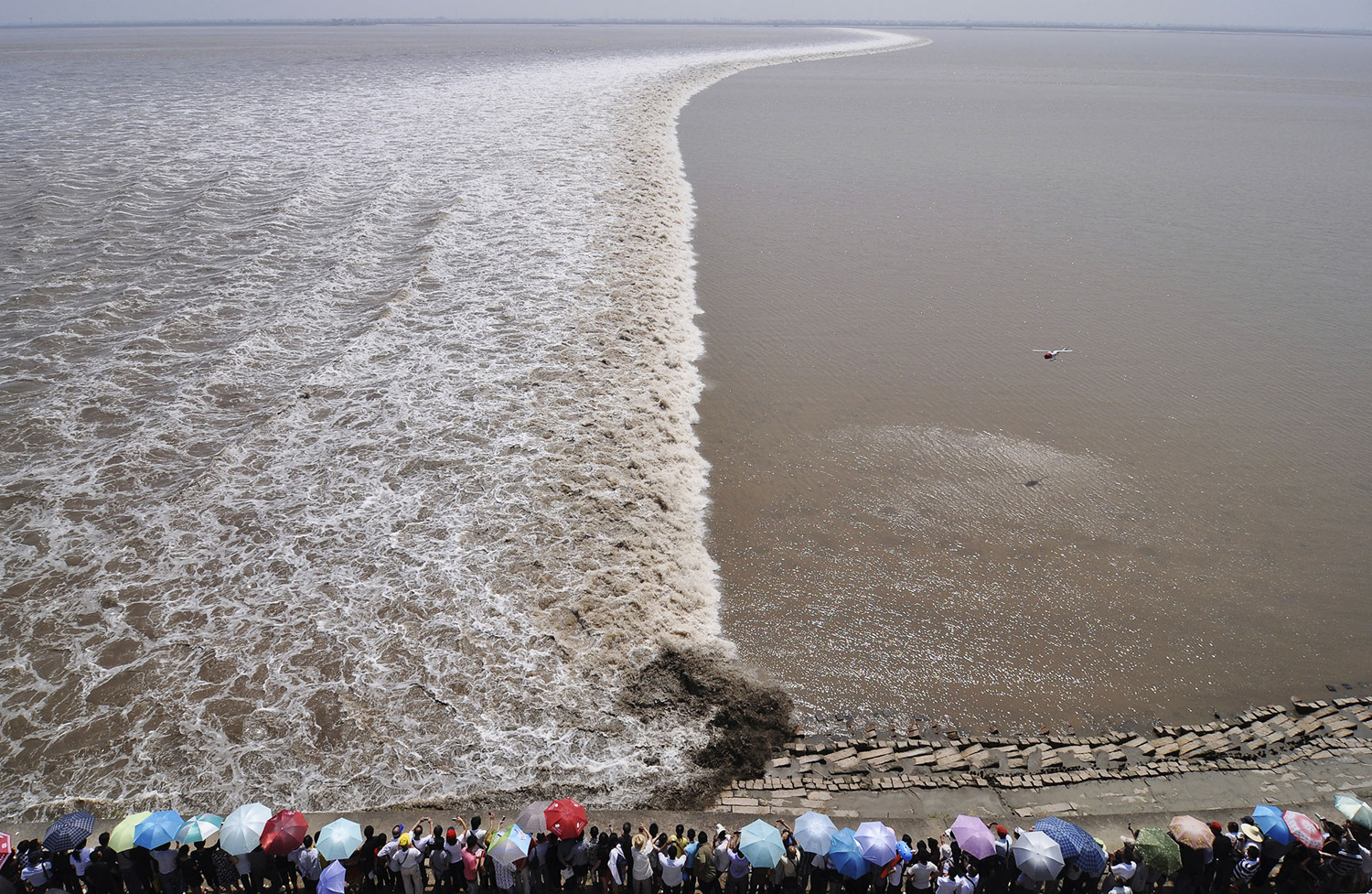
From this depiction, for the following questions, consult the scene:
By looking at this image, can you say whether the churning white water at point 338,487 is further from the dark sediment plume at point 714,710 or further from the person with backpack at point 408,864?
the person with backpack at point 408,864

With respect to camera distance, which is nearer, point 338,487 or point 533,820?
point 533,820

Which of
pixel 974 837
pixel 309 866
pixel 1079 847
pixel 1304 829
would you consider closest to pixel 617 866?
pixel 309 866

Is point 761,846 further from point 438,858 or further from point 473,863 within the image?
point 438,858

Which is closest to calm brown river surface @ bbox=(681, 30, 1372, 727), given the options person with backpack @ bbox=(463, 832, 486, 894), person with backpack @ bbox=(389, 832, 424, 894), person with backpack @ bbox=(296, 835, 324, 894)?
person with backpack @ bbox=(463, 832, 486, 894)

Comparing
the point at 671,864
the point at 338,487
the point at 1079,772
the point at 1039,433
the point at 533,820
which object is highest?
the point at 1039,433

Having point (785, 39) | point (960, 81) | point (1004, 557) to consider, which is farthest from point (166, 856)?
point (785, 39)

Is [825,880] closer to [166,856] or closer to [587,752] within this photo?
[587,752]

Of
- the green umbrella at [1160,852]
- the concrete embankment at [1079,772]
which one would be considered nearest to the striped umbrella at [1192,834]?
the green umbrella at [1160,852]
